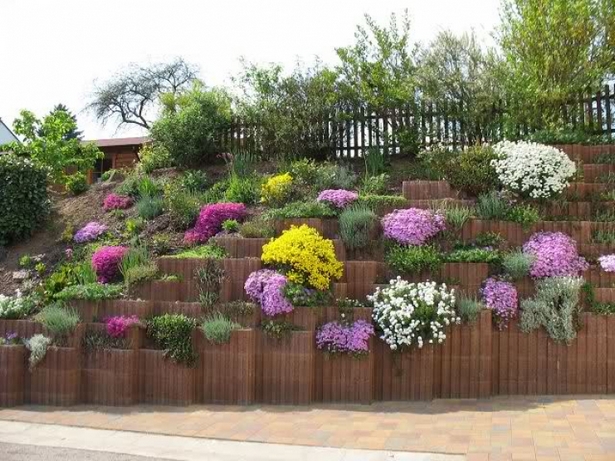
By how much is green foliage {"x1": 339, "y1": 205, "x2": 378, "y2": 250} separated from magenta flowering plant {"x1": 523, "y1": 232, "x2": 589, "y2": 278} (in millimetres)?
2120

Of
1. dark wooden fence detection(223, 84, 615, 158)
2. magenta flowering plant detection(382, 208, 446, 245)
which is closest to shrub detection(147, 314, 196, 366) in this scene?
magenta flowering plant detection(382, 208, 446, 245)

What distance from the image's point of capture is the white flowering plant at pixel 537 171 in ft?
29.8

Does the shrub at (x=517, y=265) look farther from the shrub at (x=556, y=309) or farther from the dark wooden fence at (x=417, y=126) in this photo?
the dark wooden fence at (x=417, y=126)

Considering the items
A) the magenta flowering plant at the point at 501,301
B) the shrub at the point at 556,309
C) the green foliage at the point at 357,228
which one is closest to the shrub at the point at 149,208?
the green foliage at the point at 357,228

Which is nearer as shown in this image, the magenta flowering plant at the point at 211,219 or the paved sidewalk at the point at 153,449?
the paved sidewalk at the point at 153,449

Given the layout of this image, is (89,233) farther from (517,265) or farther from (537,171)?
(537,171)

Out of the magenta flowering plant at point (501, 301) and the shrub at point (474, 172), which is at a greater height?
the shrub at point (474, 172)

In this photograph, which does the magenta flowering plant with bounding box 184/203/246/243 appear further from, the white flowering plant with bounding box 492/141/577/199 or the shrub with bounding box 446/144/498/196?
the white flowering plant with bounding box 492/141/577/199

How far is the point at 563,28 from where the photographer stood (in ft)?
35.9

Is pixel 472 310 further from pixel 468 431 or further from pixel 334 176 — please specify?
pixel 334 176

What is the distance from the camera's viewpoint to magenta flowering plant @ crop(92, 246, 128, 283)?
8953mm

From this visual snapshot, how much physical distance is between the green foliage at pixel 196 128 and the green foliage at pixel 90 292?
477 centimetres

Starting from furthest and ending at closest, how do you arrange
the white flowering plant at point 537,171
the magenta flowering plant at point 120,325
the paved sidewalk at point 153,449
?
the white flowering plant at point 537,171 < the magenta flowering plant at point 120,325 < the paved sidewalk at point 153,449

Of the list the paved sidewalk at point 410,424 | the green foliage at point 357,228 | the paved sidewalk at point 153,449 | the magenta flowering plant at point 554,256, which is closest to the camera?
the paved sidewalk at point 410,424
